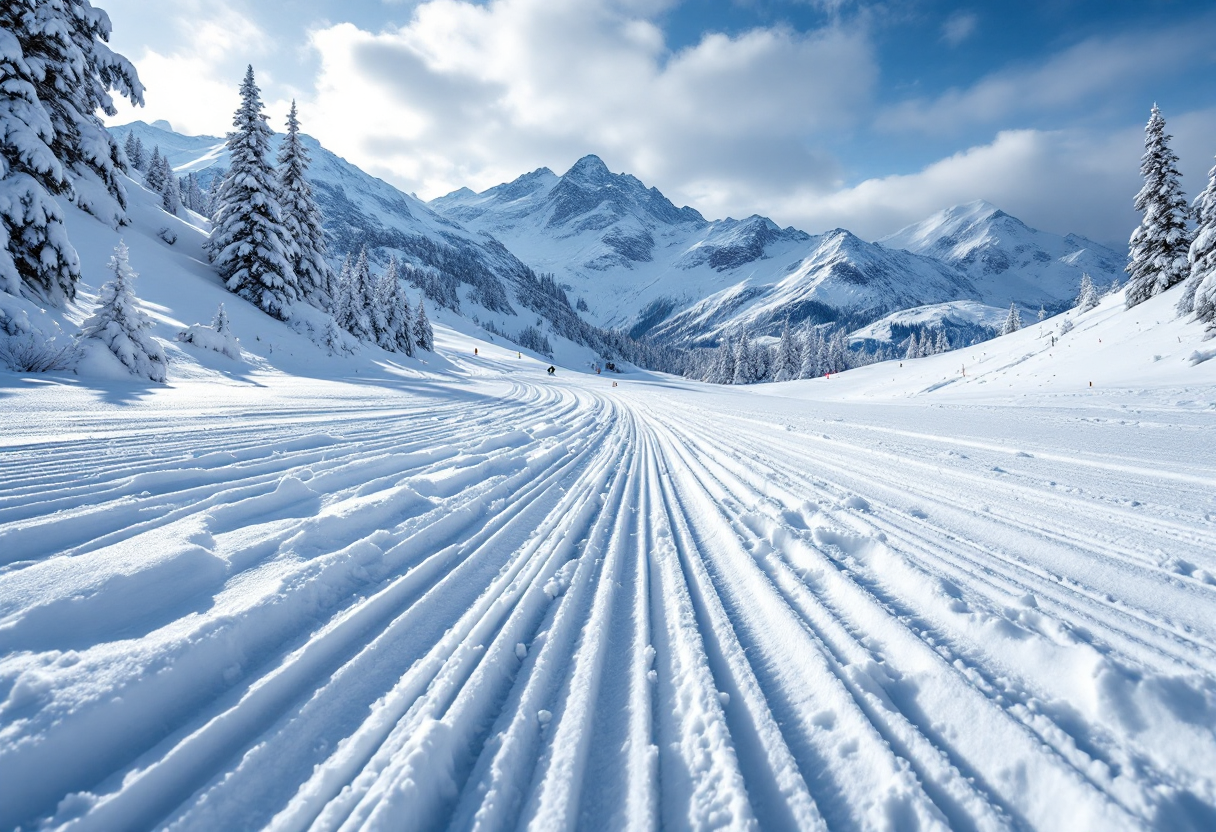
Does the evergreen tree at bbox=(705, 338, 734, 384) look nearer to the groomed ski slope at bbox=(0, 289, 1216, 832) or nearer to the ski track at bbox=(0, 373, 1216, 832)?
the groomed ski slope at bbox=(0, 289, 1216, 832)

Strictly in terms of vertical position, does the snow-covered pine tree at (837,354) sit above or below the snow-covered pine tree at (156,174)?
below

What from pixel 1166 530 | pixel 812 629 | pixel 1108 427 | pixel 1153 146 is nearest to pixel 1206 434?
pixel 1108 427

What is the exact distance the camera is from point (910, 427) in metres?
8.77

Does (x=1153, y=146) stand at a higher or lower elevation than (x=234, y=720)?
higher

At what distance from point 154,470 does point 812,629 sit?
16.8ft

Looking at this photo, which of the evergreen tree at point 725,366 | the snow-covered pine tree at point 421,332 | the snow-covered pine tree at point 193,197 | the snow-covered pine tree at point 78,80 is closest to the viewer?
the snow-covered pine tree at point 78,80

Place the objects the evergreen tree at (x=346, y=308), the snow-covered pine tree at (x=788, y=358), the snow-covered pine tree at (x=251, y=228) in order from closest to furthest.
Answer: the snow-covered pine tree at (x=251, y=228)
the evergreen tree at (x=346, y=308)
the snow-covered pine tree at (x=788, y=358)

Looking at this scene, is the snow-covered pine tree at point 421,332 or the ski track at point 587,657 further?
the snow-covered pine tree at point 421,332

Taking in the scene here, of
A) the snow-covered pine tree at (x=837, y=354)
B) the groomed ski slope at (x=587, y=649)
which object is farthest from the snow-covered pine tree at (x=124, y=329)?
the snow-covered pine tree at (x=837, y=354)

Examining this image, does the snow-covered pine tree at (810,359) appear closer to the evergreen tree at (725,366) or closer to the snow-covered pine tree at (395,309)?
the evergreen tree at (725,366)

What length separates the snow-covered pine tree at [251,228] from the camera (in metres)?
20.1

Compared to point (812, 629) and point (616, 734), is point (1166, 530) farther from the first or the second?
point (616, 734)

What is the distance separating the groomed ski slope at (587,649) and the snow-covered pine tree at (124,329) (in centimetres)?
487

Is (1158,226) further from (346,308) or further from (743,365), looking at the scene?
(346,308)
